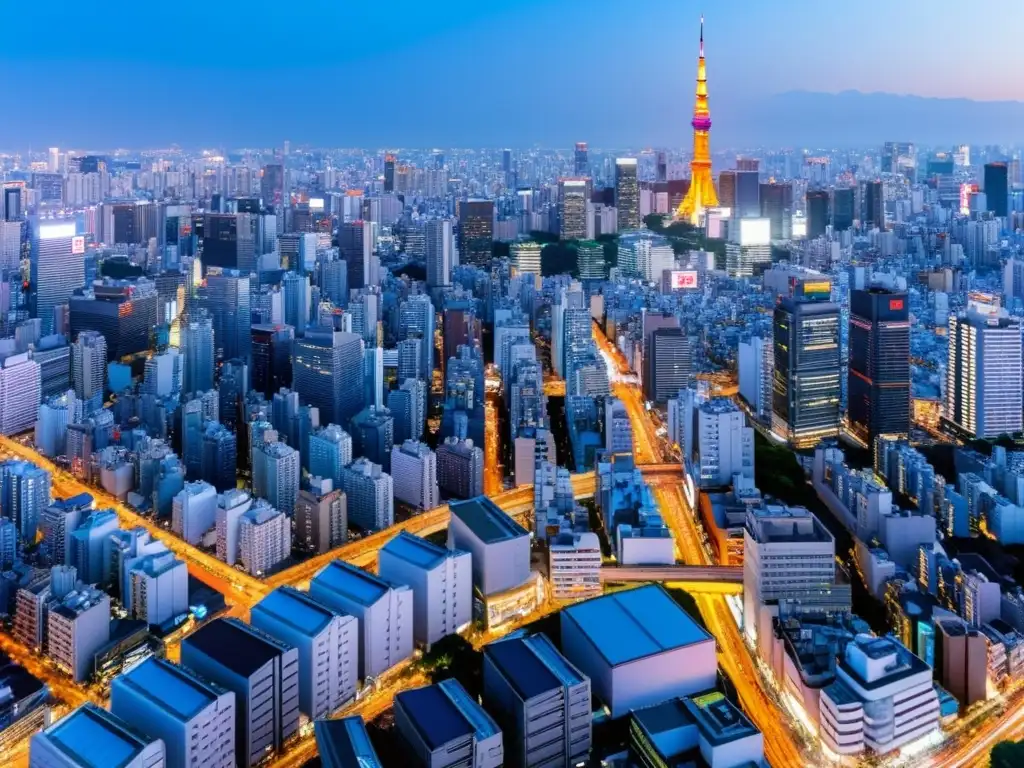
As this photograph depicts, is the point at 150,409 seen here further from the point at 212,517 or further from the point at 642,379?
the point at 642,379

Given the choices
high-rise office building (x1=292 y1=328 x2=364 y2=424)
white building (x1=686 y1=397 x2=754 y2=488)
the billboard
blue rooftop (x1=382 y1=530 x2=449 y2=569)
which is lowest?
blue rooftop (x1=382 y1=530 x2=449 y2=569)

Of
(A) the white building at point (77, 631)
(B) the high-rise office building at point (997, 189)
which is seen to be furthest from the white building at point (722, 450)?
(B) the high-rise office building at point (997, 189)

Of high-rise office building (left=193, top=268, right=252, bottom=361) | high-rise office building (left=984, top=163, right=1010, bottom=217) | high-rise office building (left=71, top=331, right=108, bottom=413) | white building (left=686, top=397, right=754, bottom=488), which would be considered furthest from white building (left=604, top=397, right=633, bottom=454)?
high-rise office building (left=984, top=163, right=1010, bottom=217)

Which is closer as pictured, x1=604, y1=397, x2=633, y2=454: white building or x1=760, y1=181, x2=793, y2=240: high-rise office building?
x1=604, y1=397, x2=633, y2=454: white building

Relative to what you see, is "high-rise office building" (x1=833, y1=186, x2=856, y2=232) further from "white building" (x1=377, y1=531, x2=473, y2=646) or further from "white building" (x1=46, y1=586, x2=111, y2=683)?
"white building" (x1=46, y1=586, x2=111, y2=683)

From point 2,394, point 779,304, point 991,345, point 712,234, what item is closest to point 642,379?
point 779,304

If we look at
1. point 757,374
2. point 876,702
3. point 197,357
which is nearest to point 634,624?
point 876,702
